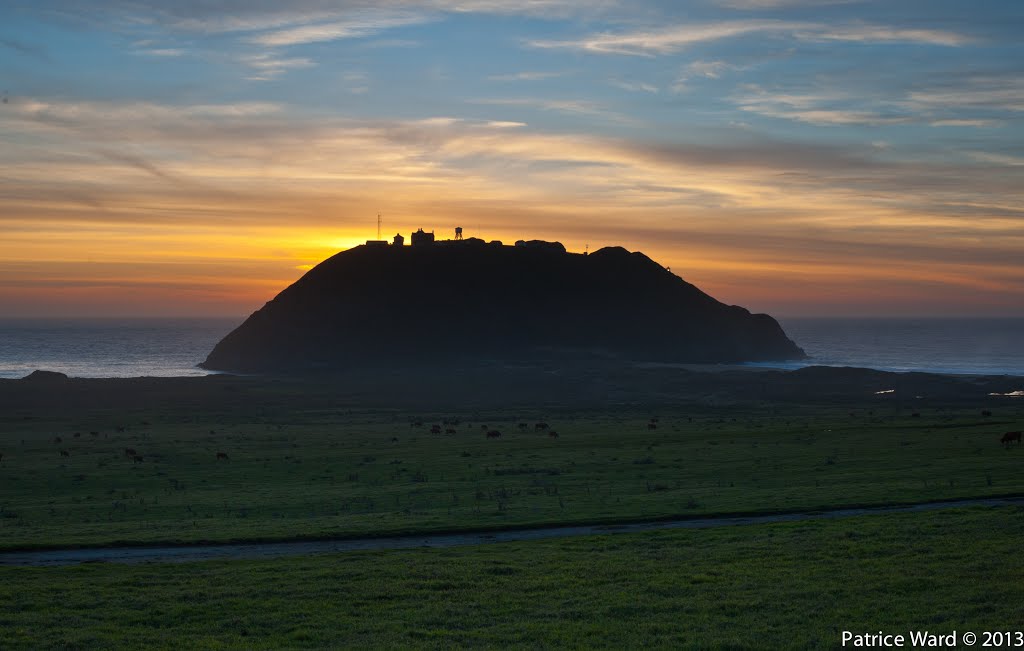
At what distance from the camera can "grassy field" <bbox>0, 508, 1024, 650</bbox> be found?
61.3ft

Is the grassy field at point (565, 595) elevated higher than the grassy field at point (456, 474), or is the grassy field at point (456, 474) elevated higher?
the grassy field at point (565, 595)

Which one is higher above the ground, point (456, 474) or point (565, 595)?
point (565, 595)

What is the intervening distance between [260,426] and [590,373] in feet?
275

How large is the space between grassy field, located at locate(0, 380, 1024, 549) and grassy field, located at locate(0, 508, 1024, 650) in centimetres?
618

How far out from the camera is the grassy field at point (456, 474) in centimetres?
3459

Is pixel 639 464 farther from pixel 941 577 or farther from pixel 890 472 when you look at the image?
pixel 941 577

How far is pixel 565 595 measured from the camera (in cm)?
2195

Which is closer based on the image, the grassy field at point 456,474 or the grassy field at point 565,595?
the grassy field at point 565,595

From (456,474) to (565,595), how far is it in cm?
2729

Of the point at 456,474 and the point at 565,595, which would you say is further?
the point at 456,474

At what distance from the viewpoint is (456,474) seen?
48.8 m

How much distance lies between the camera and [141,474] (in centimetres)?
5150

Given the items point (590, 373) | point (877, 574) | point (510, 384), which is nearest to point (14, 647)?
point (877, 574)

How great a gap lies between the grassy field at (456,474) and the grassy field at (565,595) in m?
6.18
